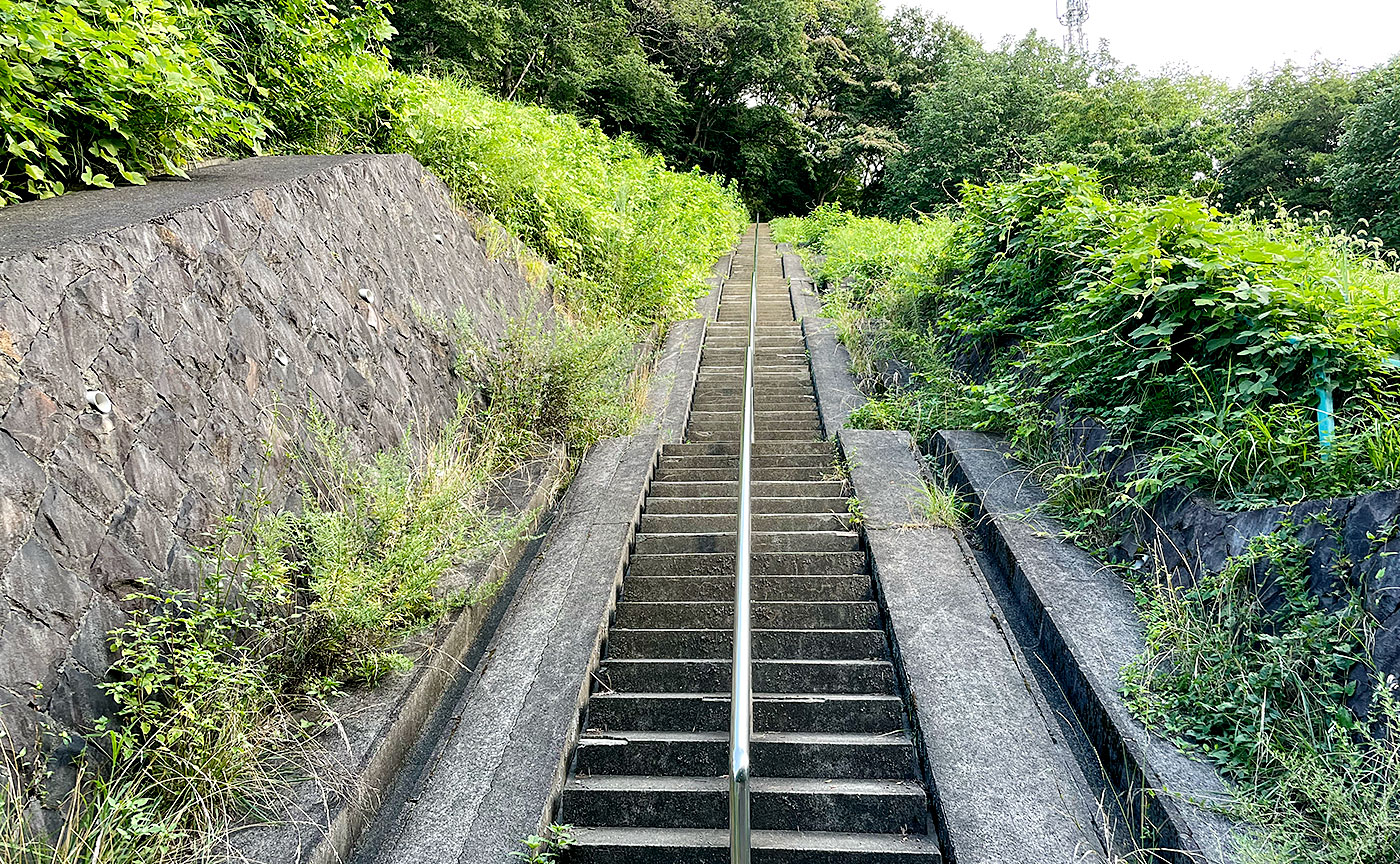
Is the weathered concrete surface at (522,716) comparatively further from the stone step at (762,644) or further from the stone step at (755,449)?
the stone step at (755,449)

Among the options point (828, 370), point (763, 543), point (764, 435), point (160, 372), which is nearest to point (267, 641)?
point (160, 372)

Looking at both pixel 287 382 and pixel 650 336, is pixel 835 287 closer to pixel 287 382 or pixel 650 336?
pixel 650 336

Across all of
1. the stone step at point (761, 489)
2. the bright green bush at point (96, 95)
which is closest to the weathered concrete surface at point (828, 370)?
the stone step at point (761, 489)

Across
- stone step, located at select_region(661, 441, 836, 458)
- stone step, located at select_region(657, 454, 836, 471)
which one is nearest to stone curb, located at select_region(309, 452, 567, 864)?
stone step, located at select_region(657, 454, 836, 471)

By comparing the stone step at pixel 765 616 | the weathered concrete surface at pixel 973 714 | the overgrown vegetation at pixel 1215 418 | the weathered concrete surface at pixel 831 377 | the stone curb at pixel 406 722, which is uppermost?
the overgrown vegetation at pixel 1215 418

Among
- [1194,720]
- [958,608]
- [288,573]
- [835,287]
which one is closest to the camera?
[1194,720]

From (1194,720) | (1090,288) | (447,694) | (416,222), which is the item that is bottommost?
(447,694)

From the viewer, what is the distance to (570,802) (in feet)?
10.8

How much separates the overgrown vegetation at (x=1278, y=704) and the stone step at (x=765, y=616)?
4.43ft

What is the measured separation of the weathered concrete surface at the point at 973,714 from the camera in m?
2.83

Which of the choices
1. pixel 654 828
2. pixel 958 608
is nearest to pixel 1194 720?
pixel 958 608

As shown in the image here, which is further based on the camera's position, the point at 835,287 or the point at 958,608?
the point at 835,287

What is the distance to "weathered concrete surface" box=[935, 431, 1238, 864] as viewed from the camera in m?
2.70

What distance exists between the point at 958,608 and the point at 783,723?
108cm
